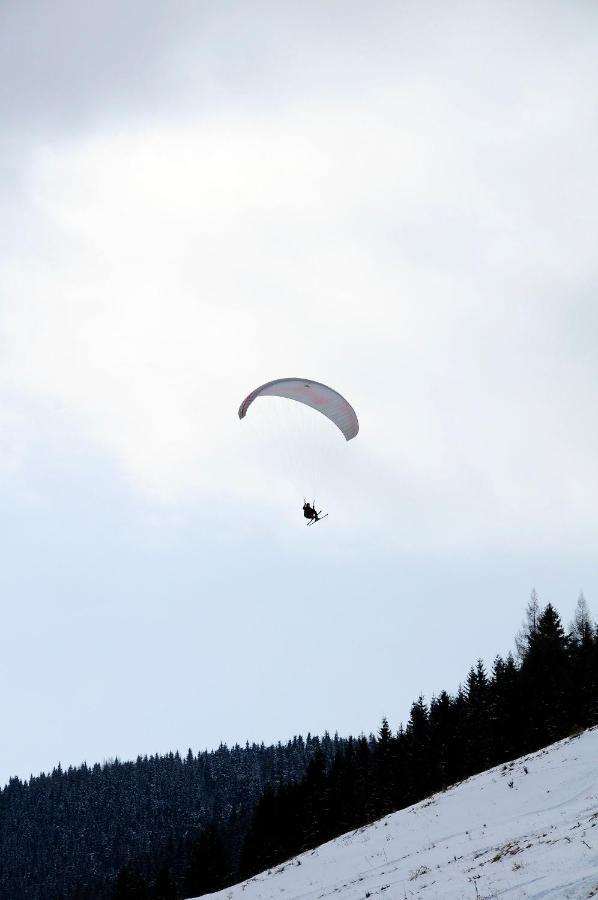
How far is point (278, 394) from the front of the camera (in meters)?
39.1

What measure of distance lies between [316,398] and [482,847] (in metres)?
21.7

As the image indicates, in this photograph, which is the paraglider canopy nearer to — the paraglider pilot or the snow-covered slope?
the paraglider pilot

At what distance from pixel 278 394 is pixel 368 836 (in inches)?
725

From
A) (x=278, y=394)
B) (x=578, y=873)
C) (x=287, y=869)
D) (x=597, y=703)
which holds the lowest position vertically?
(x=578, y=873)

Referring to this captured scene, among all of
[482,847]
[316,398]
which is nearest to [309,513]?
[316,398]

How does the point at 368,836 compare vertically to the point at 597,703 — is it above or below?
below

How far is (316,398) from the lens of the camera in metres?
39.2

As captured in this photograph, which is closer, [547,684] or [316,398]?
[316,398]

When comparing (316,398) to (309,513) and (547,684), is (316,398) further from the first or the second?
(547,684)

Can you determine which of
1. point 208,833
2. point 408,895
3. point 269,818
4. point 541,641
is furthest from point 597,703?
point 208,833

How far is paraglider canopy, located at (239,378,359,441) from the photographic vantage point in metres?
38.0

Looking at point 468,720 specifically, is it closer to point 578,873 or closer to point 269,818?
point 269,818

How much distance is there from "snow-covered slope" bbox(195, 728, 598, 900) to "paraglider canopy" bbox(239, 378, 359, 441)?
1611 centimetres

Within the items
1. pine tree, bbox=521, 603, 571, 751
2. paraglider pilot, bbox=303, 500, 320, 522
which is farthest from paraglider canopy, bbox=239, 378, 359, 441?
pine tree, bbox=521, 603, 571, 751
